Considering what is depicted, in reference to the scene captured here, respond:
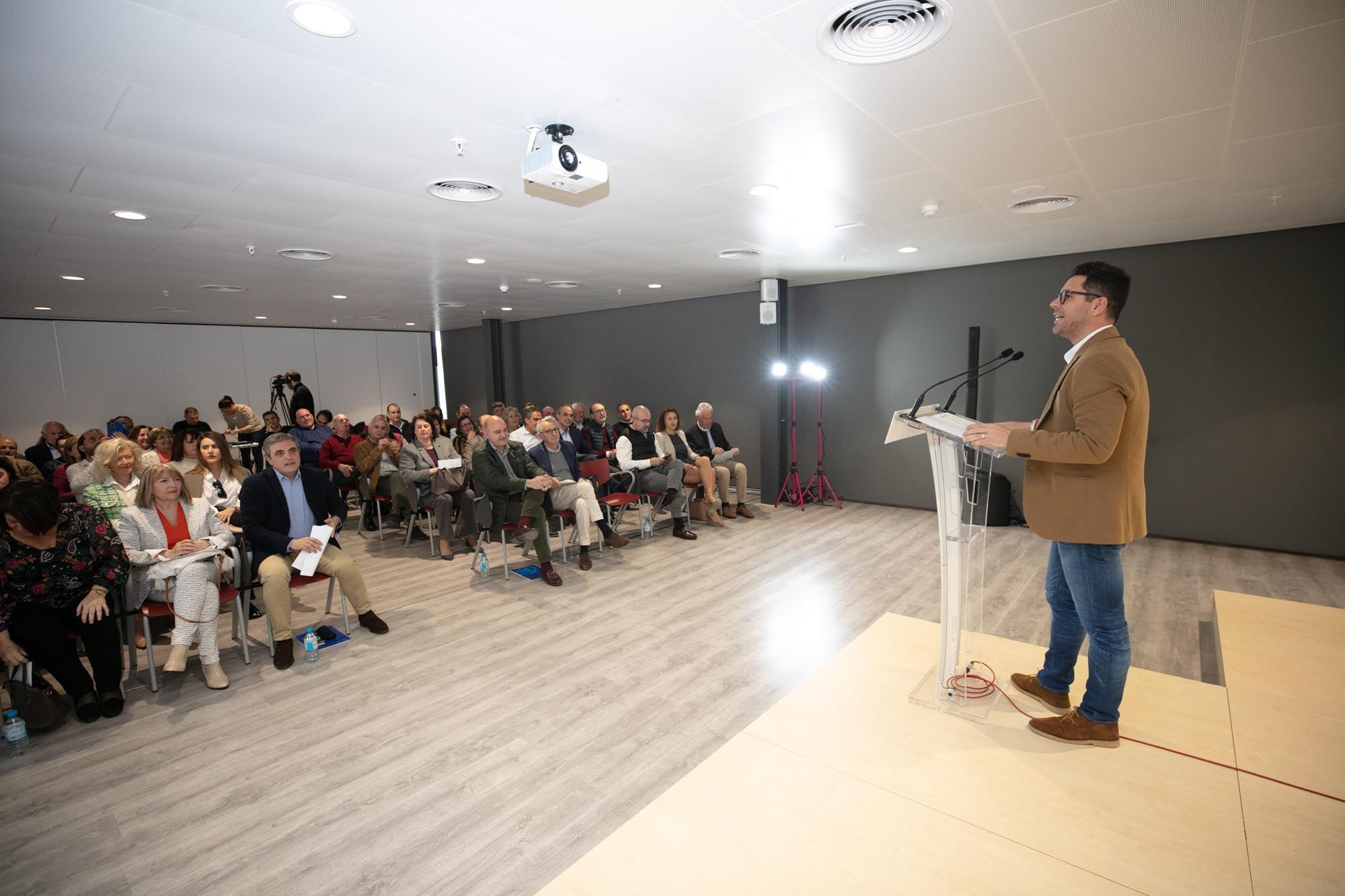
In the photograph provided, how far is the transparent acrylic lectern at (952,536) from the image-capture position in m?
2.26

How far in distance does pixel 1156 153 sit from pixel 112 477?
647 cm

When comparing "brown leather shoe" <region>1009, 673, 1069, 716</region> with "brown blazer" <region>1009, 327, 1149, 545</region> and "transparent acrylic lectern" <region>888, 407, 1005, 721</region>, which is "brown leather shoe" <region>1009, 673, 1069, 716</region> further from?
"brown blazer" <region>1009, 327, 1149, 545</region>

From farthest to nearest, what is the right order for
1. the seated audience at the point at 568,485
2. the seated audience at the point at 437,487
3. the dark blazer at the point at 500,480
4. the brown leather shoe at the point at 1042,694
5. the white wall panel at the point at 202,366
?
1. the white wall panel at the point at 202,366
2. the seated audience at the point at 437,487
3. the seated audience at the point at 568,485
4. the dark blazer at the point at 500,480
5. the brown leather shoe at the point at 1042,694

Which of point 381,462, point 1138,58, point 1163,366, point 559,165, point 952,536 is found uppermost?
point 1138,58

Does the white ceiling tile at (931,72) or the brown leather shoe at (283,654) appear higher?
the white ceiling tile at (931,72)

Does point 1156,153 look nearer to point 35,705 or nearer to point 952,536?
point 952,536

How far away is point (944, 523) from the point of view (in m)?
2.38

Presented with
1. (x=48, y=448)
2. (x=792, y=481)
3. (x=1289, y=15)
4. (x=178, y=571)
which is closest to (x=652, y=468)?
(x=792, y=481)

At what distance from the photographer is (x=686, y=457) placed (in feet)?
23.1

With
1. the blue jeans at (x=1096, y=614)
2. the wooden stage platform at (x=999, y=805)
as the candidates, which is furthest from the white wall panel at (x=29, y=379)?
the blue jeans at (x=1096, y=614)

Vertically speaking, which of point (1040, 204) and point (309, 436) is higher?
point (1040, 204)

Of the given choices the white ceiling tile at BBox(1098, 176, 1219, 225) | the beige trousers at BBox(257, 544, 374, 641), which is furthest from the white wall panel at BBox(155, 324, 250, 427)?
the white ceiling tile at BBox(1098, 176, 1219, 225)

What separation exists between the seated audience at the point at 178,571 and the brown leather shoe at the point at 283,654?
0.25 meters

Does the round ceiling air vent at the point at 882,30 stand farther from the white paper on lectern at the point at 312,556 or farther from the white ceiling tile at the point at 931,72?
the white paper on lectern at the point at 312,556
